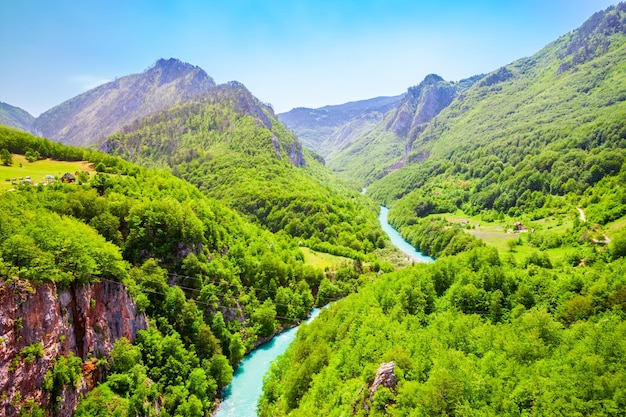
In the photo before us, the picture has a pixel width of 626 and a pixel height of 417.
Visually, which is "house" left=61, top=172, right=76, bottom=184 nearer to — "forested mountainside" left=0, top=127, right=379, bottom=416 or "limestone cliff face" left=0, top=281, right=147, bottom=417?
"forested mountainside" left=0, top=127, right=379, bottom=416

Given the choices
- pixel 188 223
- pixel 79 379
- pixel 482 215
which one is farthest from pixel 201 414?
pixel 482 215

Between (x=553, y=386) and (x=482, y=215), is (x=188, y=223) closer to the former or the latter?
(x=553, y=386)

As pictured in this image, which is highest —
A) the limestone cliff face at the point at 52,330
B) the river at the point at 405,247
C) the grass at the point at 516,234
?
the limestone cliff face at the point at 52,330

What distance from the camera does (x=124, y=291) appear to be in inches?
2164

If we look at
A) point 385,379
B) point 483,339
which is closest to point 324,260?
point 483,339

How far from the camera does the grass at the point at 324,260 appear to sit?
11241cm

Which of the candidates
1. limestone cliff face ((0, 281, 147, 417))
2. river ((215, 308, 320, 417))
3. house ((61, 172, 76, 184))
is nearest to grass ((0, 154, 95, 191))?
house ((61, 172, 76, 184))

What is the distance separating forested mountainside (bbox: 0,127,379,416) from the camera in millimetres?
39281

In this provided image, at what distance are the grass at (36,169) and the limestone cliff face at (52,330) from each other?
85.7ft

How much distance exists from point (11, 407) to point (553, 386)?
166 ft

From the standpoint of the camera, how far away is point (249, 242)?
106062 mm

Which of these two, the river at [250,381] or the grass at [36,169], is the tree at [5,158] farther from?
the river at [250,381]

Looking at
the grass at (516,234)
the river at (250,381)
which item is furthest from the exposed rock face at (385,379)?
the grass at (516,234)

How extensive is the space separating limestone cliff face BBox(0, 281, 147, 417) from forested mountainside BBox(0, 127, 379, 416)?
13cm
